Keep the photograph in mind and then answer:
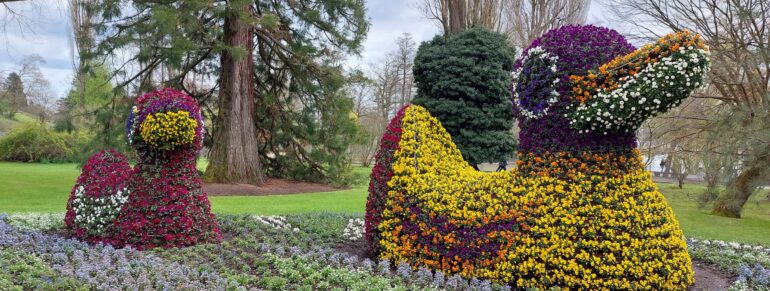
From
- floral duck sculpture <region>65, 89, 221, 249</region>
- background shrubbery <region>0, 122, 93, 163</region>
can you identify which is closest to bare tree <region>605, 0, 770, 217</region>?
floral duck sculpture <region>65, 89, 221, 249</region>

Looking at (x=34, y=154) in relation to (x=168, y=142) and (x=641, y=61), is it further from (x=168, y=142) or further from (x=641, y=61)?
(x=641, y=61)

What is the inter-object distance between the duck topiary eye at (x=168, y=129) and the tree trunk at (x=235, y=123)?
33.9 ft

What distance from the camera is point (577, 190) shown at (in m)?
5.02

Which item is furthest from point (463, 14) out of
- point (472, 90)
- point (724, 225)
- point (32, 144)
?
point (32, 144)

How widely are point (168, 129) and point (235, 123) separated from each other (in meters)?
10.7

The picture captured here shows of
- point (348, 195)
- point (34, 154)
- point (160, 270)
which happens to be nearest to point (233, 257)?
point (160, 270)

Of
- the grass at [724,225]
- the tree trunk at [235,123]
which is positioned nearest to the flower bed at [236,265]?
the grass at [724,225]

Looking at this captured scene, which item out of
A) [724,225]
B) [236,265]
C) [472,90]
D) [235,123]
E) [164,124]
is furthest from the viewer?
[235,123]

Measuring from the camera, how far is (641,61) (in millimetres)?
4676

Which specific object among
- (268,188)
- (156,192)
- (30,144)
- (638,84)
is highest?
(638,84)

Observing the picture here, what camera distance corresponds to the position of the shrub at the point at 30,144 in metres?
31.0

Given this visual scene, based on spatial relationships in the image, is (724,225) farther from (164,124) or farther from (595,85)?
(164,124)

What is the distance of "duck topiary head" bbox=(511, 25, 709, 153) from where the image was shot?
14.9 ft

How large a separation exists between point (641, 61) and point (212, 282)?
4.17m
